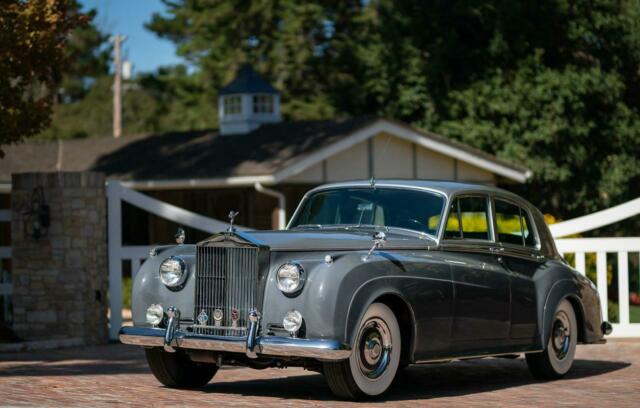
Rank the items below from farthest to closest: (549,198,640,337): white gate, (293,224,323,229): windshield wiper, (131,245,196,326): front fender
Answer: (549,198,640,337): white gate
(293,224,323,229): windshield wiper
(131,245,196,326): front fender

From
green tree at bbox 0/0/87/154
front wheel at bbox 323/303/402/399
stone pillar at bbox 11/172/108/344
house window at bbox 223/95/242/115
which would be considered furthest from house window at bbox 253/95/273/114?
front wheel at bbox 323/303/402/399

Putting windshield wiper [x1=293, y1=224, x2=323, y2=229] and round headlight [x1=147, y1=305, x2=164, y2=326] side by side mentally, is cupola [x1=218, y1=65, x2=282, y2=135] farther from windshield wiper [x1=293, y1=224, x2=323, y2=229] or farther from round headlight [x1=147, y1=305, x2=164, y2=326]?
round headlight [x1=147, y1=305, x2=164, y2=326]

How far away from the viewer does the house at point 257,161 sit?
25688 millimetres

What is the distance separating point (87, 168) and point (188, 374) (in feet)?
66.0

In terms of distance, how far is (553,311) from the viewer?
1106 cm

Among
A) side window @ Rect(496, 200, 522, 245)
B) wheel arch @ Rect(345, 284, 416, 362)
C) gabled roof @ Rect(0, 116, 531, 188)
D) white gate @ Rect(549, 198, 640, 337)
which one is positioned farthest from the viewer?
gabled roof @ Rect(0, 116, 531, 188)

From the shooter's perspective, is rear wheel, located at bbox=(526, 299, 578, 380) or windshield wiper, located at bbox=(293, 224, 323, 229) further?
rear wheel, located at bbox=(526, 299, 578, 380)

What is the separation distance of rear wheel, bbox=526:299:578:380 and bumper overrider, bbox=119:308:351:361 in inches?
119

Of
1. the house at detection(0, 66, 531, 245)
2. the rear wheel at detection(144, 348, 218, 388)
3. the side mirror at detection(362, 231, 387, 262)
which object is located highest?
the house at detection(0, 66, 531, 245)

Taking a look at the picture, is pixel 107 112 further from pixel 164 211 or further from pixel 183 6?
pixel 164 211

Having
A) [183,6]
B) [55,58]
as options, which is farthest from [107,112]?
[55,58]

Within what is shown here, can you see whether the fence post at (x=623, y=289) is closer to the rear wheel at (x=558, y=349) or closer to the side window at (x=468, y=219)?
the rear wheel at (x=558, y=349)

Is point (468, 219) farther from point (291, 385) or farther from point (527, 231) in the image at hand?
point (291, 385)

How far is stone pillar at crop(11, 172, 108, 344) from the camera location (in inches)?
566
